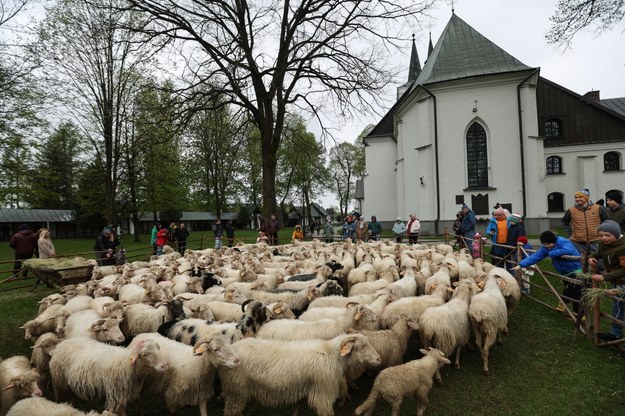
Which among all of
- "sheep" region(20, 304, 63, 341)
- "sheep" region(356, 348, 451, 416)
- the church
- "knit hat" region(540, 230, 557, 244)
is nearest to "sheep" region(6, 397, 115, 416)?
"sheep" region(20, 304, 63, 341)

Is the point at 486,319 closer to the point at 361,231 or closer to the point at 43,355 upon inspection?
the point at 43,355

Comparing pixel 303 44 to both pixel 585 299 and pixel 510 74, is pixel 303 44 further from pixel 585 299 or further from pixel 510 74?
pixel 585 299

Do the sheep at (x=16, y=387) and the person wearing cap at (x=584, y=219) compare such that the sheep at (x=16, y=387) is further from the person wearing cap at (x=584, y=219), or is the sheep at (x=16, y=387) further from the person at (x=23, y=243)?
the person at (x=23, y=243)

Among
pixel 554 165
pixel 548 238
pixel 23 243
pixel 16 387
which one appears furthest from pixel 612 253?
pixel 554 165

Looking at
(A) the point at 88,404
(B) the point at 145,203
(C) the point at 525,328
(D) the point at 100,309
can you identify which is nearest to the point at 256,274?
→ (D) the point at 100,309

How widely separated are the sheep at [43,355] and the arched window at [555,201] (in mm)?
37452

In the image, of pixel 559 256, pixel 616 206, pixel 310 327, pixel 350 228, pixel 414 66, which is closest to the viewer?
pixel 310 327

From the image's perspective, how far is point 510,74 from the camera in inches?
941

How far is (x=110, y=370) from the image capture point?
4074 millimetres

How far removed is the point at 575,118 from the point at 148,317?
38.8 meters

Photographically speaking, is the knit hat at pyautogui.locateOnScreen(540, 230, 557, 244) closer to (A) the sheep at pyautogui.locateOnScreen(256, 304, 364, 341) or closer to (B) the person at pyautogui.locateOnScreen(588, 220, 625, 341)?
(B) the person at pyautogui.locateOnScreen(588, 220, 625, 341)

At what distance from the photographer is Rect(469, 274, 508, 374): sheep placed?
5.31 meters

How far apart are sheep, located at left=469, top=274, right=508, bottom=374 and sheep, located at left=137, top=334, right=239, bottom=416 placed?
3.89 meters

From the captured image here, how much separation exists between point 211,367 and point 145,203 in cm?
3374
